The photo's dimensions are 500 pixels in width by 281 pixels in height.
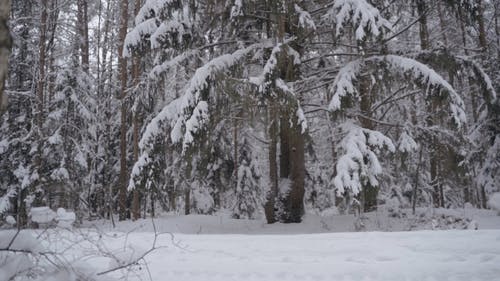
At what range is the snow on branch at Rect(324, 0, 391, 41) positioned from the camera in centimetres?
664

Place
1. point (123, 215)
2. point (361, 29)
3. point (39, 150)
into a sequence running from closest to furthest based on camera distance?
point (361, 29), point (39, 150), point (123, 215)

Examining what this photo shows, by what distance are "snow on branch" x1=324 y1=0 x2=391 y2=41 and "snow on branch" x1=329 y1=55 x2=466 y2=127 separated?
2.87 feet

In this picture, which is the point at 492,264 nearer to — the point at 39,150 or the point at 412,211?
the point at 412,211

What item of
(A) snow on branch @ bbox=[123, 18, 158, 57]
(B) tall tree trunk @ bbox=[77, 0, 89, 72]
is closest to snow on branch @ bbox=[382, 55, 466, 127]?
(A) snow on branch @ bbox=[123, 18, 158, 57]

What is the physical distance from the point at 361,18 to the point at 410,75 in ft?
5.57

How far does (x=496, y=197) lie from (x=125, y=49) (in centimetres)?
919

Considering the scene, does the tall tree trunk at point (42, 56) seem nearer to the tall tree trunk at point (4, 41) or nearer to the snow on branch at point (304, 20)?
the snow on branch at point (304, 20)

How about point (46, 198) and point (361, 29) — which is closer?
point (361, 29)

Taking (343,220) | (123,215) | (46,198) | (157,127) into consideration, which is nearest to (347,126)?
(343,220)

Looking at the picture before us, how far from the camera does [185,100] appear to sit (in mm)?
7582

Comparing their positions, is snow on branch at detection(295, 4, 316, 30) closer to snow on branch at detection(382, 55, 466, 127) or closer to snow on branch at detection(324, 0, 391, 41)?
snow on branch at detection(324, 0, 391, 41)

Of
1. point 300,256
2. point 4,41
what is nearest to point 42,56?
point 4,41

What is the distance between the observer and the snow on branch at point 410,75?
7113 mm

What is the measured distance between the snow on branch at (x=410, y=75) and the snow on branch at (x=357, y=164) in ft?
2.58
